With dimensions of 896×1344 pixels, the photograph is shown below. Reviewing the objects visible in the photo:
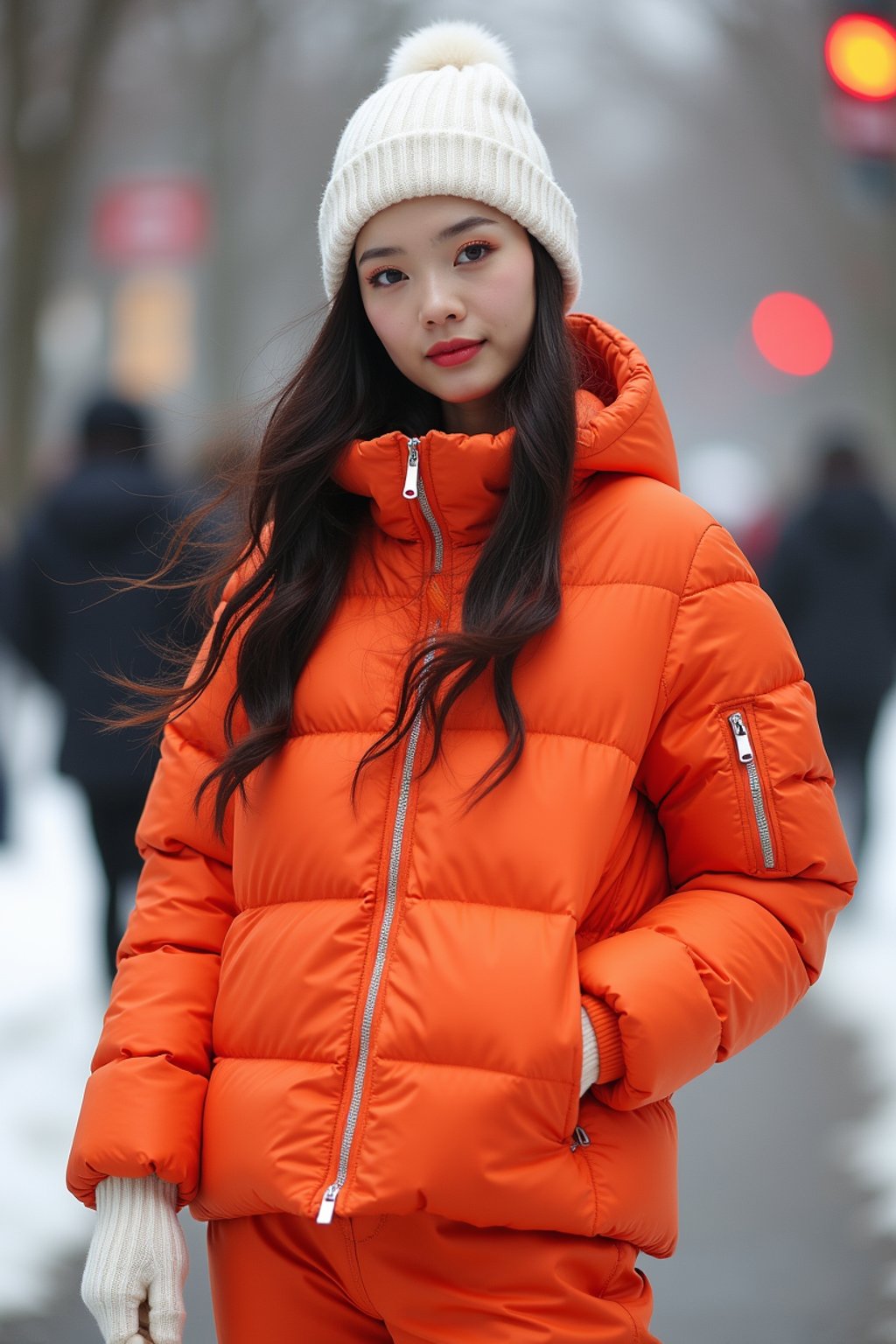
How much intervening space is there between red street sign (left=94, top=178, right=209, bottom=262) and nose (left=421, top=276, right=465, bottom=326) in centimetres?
1625

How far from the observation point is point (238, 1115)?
2.37 metres

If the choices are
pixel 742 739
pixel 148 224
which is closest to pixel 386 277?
pixel 742 739

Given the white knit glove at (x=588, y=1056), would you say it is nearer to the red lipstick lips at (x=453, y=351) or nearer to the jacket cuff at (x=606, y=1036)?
the jacket cuff at (x=606, y=1036)

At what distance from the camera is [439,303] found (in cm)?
257

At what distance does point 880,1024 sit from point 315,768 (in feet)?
16.5

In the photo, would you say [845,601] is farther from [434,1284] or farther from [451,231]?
[434,1284]

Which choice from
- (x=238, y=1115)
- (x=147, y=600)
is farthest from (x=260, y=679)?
(x=147, y=600)

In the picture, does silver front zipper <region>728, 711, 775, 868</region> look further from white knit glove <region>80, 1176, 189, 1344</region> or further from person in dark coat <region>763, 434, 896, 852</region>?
person in dark coat <region>763, 434, 896, 852</region>

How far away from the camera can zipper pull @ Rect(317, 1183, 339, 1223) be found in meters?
2.22

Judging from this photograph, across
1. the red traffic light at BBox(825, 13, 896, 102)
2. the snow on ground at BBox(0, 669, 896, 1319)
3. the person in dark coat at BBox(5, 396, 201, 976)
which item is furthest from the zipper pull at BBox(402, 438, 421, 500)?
the red traffic light at BBox(825, 13, 896, 102)

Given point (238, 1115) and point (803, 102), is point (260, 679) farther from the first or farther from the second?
point (803, 102)

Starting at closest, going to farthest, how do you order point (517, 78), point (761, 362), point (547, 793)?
point (547, 793)
point (517, 78)
point (761, 362)

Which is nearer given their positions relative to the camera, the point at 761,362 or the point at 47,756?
the point at 47,756

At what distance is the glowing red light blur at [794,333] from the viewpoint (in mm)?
46344
